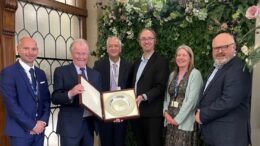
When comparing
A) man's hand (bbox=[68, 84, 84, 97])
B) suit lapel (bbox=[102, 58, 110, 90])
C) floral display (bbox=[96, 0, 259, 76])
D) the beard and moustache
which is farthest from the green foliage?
man's hand (bbox=[68, 84, 84, 97])

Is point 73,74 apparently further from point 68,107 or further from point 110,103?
point 110,103

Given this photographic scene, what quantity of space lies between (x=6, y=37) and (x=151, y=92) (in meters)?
1.34

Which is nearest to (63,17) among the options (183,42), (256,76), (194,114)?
(183,42)

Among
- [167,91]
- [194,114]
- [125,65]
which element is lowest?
[194,114]

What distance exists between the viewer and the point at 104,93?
2477mm

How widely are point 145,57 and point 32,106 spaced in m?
1.16

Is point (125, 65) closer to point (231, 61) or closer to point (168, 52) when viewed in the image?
point (168, 52)

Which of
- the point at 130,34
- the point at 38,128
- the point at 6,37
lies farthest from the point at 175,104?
the point at 6,37

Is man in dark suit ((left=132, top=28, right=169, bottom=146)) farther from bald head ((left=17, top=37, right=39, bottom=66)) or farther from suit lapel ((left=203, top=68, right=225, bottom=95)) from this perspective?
bald head ((left=17, top=37, right=39, bottom=66))

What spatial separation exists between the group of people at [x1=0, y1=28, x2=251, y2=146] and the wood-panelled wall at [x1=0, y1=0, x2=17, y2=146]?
33 centimetres

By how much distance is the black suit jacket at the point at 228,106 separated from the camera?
6.97 feet

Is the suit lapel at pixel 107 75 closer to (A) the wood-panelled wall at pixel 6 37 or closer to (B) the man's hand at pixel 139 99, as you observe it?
(B) the man's hand at pixel 139 99

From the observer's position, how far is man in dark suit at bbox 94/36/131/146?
2799 millimetres

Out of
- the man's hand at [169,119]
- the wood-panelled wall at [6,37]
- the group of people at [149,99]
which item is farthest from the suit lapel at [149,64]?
the wood-panelled wall at [6,37]
